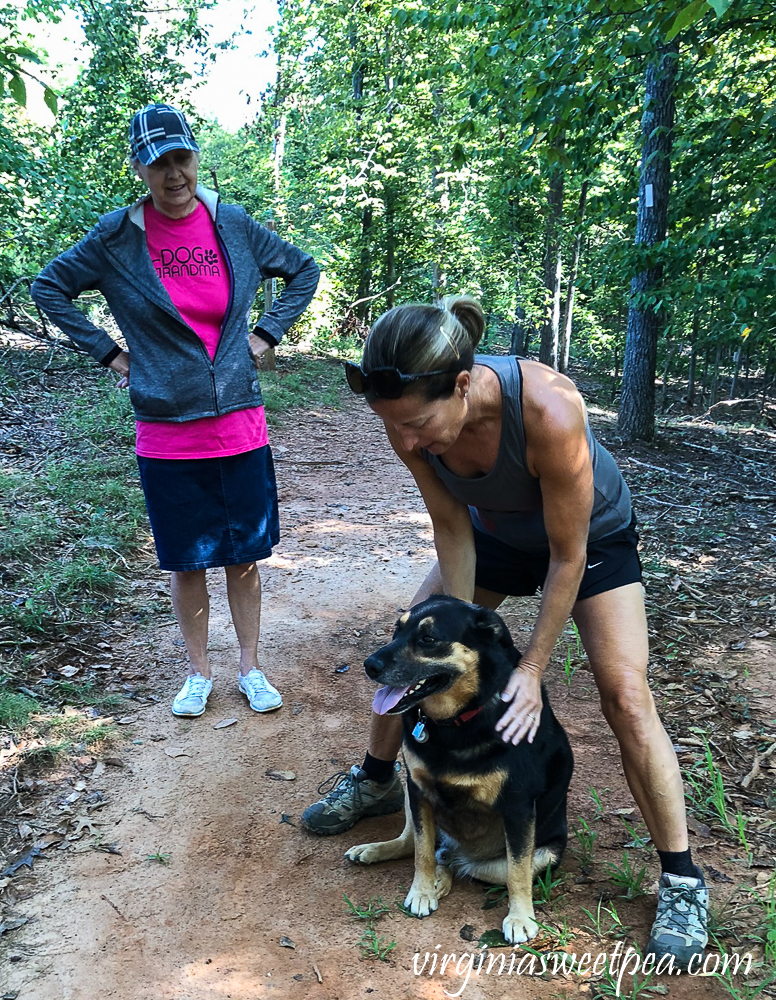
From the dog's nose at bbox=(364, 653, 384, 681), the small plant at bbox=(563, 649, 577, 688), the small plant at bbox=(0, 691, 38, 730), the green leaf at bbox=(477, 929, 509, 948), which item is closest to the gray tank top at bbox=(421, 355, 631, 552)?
the dog's nose at bbox=(364, 653, 384, 681)

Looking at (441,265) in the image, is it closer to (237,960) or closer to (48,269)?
(48,269)

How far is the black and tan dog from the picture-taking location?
7.92ft

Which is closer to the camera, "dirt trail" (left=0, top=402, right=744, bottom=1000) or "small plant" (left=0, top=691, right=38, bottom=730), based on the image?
"dirt trail" (left=0, top=402, right=744, bottom=1000)

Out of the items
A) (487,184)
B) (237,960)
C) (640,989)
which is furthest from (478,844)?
(487,184)

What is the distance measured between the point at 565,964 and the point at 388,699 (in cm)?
104

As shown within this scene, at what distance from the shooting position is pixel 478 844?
106 inches

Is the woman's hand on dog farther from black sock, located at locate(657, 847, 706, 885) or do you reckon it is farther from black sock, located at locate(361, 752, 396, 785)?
black sock, located at locate(361, 752, 396, 785)

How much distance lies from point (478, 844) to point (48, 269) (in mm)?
3154

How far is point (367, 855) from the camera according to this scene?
9.67ft

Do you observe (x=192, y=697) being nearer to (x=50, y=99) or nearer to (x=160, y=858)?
(x=160, y=858)

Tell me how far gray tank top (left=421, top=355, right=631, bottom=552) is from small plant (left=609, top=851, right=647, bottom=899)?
48.4 inches

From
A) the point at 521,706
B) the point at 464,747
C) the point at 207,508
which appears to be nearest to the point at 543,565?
the point at 521,706

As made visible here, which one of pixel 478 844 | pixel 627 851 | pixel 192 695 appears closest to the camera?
pixel 478 844

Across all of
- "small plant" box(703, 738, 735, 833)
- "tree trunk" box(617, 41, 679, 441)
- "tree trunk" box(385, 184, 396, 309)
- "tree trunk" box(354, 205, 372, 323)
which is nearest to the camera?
"small plant" box(703, 738, 735, 833)
